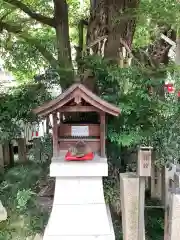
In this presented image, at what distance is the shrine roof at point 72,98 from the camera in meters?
3.32

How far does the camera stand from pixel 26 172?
4395mm

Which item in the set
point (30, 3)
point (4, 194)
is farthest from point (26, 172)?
point (30, 3)

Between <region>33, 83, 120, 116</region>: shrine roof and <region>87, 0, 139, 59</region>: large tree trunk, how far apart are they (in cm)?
127

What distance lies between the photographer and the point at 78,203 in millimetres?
3510

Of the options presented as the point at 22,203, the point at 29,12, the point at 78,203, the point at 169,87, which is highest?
the point at 29,12

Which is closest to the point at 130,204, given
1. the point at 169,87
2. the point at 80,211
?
the point at 80,211

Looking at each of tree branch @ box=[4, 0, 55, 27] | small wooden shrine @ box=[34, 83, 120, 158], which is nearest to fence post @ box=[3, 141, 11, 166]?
small wooden shrine @ box=[34, 83, 120, 158]

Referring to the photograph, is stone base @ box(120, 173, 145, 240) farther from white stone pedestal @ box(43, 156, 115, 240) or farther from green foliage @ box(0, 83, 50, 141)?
green foliage @ box(0, 83, 50, 141)

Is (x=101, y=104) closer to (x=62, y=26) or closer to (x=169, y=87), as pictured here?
(x=169, y=87)

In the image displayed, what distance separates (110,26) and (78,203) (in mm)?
2432

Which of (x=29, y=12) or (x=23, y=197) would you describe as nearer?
(x=23, y=197)

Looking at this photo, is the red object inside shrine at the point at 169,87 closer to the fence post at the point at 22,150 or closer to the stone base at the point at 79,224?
the stone base at the point at 79,224

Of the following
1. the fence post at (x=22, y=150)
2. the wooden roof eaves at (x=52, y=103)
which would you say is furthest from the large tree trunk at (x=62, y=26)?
the fence post at (x=22, y=150)

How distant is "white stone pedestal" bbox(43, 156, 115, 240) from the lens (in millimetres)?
3424
